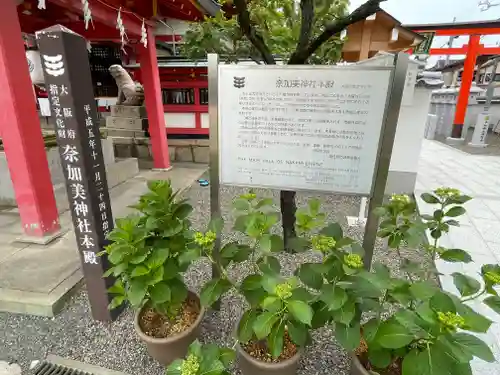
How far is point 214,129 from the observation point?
2.09 meters

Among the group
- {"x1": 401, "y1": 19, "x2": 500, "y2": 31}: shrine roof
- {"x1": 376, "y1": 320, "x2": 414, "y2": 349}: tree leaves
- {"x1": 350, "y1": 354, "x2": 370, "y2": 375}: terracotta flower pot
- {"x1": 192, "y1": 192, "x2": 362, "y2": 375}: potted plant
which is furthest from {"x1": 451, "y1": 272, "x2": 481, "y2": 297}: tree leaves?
{"x1": 401, "y1": 19, "x2": 500, "y2": 31}: shrine roof

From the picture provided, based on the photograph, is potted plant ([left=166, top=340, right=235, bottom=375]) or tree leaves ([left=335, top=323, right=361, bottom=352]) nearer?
potted plant ([left=166, top=340, right=235, bottom=375])

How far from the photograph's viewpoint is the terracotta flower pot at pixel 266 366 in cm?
157

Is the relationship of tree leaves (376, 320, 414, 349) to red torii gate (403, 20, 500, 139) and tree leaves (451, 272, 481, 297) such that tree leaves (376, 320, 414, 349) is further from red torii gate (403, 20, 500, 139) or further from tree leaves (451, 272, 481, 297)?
red torii gate (403, 20, 500, 139)

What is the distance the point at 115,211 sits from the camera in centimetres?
447

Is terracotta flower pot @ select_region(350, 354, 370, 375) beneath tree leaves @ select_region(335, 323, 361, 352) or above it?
beneath

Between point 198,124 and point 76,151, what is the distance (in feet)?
21.5

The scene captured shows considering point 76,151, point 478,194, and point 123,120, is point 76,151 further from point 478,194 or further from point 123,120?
point 123,120

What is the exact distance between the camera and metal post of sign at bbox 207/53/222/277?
1965 mm

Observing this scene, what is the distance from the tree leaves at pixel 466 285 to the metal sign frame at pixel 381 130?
719 millimetres

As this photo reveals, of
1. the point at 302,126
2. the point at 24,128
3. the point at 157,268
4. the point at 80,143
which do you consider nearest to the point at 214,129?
the point at 302,126

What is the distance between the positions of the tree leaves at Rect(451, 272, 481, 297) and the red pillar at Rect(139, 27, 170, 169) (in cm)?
642

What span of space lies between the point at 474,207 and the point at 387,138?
3935 millimetres

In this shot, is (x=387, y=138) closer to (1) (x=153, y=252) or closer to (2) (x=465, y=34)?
(1) (x=153, y=252)
